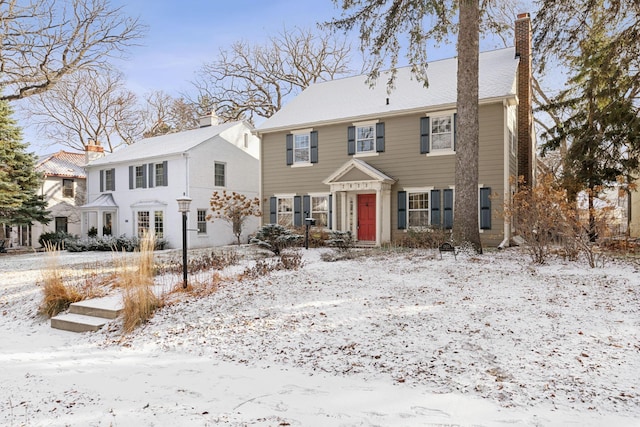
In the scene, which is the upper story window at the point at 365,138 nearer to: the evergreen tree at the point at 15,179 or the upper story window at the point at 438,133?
the upper story window at the point at 438,133

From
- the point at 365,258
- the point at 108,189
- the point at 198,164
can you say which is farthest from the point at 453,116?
the point at 108,189

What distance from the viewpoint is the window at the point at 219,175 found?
739 inches

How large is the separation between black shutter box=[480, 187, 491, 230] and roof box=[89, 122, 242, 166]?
11531mm

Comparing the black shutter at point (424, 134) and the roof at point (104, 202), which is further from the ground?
the black shutter at point (424, 134)

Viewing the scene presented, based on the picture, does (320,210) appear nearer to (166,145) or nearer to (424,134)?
(424,134)

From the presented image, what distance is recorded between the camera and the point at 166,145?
65.2 ft

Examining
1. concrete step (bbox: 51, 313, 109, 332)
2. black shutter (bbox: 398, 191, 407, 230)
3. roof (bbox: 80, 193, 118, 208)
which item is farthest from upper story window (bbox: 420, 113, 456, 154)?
roof (bbox: 80, 193, 118, 208)

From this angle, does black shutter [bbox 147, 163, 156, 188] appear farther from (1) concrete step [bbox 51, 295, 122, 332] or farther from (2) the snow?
(1) concrete step [bbox 51, 295, 122, 332]

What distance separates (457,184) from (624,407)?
7.05 metres

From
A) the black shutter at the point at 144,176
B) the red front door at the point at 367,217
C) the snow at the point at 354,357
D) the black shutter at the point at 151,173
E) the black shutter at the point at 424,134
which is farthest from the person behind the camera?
the black shutter at the point at 144,176

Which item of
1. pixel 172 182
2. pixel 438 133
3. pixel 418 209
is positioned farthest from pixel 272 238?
pixel 172 182

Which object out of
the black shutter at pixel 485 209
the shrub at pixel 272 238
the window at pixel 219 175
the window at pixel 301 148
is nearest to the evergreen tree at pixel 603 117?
the black shutter at pixel 485 209

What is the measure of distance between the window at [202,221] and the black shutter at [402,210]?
8464mm

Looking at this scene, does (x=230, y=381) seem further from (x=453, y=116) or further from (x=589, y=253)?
(x=453, y=116)
